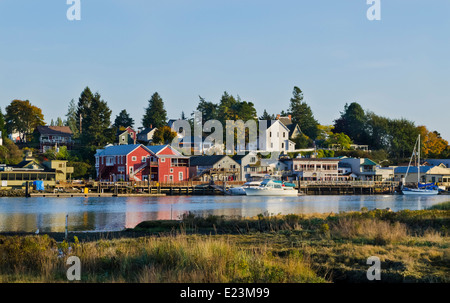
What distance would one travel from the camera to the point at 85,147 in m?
106

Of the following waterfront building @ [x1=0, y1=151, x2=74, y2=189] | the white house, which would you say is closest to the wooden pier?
waterfront building @ [x1=0, y1=151, x2=74, y2=189]

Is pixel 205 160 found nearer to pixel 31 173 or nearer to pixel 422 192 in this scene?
pixel 31 173

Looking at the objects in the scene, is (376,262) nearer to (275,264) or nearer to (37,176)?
(275,264)

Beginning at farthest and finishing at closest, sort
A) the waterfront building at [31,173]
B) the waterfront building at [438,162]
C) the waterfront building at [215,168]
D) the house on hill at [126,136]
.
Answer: the waterfront building at [438,162] < the house on hill at [126,136] < the waterfront building at [215,168] < the waterfront building at [31,173]

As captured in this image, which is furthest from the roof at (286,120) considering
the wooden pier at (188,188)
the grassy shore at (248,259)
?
the grassy shore at (248,259)

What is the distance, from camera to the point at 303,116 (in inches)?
5507

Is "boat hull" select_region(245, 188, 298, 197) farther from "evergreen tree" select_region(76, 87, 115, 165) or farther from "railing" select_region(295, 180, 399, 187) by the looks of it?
"evergreen tree" select_region(76, 87, 115, 165)

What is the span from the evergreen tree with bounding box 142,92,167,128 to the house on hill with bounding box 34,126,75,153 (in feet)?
56.6

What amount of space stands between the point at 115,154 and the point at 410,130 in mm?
70291

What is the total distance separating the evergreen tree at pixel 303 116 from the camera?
137000mm

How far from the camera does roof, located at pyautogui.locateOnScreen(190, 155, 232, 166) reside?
9938 centimetres

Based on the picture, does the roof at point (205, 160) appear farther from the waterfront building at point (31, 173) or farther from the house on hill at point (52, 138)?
the house on hill at point (52, 138)

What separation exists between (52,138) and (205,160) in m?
35.9

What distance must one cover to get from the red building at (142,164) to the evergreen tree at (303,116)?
4768 centimetres
